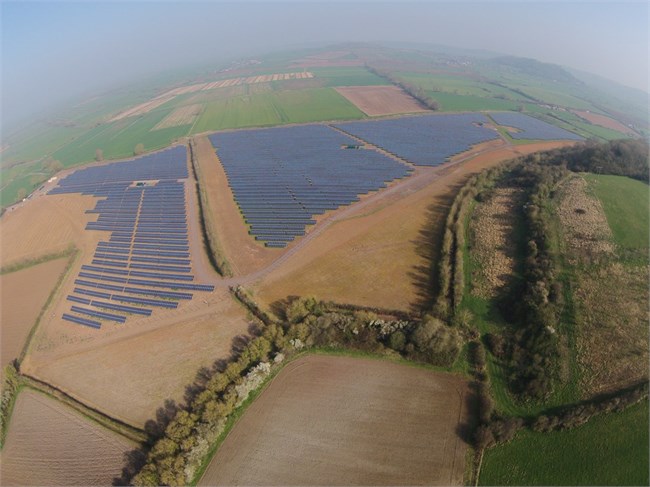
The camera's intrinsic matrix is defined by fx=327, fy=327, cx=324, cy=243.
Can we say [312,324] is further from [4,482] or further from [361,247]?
[4,482]

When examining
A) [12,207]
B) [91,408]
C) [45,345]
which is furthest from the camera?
[12,207]

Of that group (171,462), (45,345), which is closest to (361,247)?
(171,462)

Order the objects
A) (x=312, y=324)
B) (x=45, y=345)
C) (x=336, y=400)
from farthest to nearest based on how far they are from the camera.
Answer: (x=45, y=345) → (x=312, y=324) → (x=336, y=400)

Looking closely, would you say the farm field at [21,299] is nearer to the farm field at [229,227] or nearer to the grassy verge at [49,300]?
the grassy verge at [49,300]

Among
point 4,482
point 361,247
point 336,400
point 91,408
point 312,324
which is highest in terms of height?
point 361,247

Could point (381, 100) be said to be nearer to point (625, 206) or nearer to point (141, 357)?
point (625, 206)

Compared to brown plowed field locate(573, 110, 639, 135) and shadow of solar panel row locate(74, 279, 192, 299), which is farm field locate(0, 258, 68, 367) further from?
brown plowed field locate(573, 110, 639, 135)
